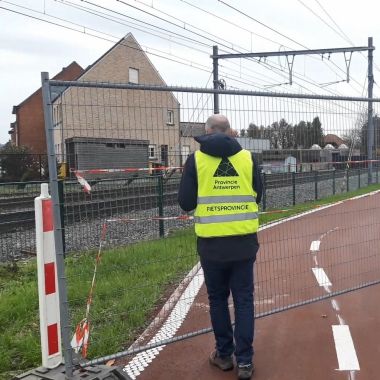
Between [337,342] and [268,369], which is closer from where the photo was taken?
[268,369]

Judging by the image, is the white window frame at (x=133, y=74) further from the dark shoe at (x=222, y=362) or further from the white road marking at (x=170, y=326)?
the dark shoe at (x=222, y=362)

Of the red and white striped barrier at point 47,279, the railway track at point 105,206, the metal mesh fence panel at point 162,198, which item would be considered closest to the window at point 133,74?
the metal mesh fence panel at point 162,198

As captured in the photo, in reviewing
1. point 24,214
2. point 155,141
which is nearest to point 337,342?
point 155,141

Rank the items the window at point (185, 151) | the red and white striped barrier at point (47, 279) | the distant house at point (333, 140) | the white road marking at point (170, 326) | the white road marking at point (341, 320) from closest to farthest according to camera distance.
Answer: the red and white striped barrier at point (47, 279), the white road marking at point (170, 326), the window at point (185, 151), the white road marking at point (341, 320), the distant house at point (333, 140)

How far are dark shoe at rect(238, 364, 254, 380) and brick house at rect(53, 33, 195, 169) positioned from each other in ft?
5.88

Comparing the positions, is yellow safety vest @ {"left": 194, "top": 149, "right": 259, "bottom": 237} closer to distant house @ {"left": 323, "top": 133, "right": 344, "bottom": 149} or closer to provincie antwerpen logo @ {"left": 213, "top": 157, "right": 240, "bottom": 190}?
provincie antwerpen logo @ {"left": 213, "top": 157, "right": 240, "bottom": 190}

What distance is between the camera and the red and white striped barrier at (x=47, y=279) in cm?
371

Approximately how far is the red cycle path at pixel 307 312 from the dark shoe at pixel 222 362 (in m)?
0.05

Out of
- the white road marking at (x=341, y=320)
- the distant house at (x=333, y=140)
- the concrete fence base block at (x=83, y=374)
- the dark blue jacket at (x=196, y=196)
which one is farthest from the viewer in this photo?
the distant house at (x=333, y=140)

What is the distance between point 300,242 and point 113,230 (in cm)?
332

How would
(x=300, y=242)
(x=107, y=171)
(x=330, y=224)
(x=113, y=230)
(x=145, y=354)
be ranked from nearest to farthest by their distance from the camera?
(x=107, y=171) < (x=145, y=354) < (x=113, y=230) < (x=300, y=242) < (x=330, y=224)

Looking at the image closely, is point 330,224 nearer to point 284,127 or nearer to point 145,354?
point 284,127

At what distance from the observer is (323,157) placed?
19.1 ft

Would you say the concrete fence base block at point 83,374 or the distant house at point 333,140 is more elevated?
the distant house at point 333,140
